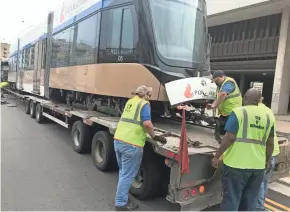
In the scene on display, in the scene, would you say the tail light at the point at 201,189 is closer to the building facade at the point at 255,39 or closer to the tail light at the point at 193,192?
the tail light at the point at 193,192

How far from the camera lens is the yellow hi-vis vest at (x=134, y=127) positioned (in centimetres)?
423

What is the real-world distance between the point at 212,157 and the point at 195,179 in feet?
1.20

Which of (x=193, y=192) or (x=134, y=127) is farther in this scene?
(x=134, y=127)

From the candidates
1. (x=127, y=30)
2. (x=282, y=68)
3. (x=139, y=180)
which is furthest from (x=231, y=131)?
(x=282, y=68)

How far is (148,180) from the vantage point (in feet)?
15.2

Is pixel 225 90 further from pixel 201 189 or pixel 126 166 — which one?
pixel 126 166

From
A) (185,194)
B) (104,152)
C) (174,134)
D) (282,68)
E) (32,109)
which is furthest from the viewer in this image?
(282,68)

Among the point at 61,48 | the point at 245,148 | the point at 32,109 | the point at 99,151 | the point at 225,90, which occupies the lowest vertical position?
the point at 32,109

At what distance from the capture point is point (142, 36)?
568 cm

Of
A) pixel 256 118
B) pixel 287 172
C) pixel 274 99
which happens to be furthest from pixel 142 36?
pixel 274 99

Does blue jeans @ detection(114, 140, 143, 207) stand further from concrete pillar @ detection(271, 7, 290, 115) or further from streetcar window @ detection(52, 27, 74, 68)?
concrete pillar @ detection(271, 7, 290, 115)

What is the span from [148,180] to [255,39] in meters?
19.6

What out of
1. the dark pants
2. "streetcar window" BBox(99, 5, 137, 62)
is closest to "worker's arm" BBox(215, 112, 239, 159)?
the dark pants

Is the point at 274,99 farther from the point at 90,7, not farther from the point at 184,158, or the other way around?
the point at 184,158
